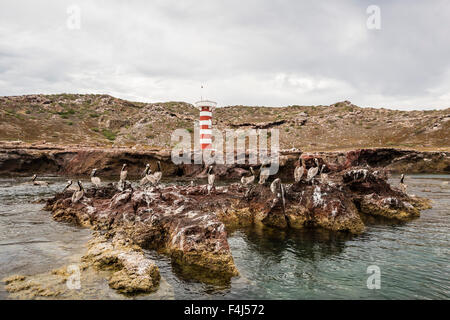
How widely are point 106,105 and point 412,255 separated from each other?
4140 inches

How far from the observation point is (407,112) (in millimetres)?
77625

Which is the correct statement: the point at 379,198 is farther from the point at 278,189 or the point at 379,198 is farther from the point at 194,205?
the point at 194,205

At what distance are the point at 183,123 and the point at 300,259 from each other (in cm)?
8272

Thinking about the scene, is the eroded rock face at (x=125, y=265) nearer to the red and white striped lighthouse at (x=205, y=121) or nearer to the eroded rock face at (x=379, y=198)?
the eroded rock face at (x=379, y=198)

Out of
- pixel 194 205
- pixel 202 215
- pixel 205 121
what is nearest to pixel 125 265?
pixel 202 215

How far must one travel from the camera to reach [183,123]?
90875 mm

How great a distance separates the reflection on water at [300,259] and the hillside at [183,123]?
45.9 m

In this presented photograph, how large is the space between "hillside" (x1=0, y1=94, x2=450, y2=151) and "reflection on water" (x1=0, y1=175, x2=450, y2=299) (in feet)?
151

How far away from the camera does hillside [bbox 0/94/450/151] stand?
6303 cm

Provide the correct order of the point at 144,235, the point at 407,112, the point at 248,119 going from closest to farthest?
the point at 144,235 < the point at 407,112 < the point at 248,119

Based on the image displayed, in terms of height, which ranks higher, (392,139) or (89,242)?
(392,139)

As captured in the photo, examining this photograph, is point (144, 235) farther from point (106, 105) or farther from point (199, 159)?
point (106, 105)

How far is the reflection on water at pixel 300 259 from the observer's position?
336 inches
